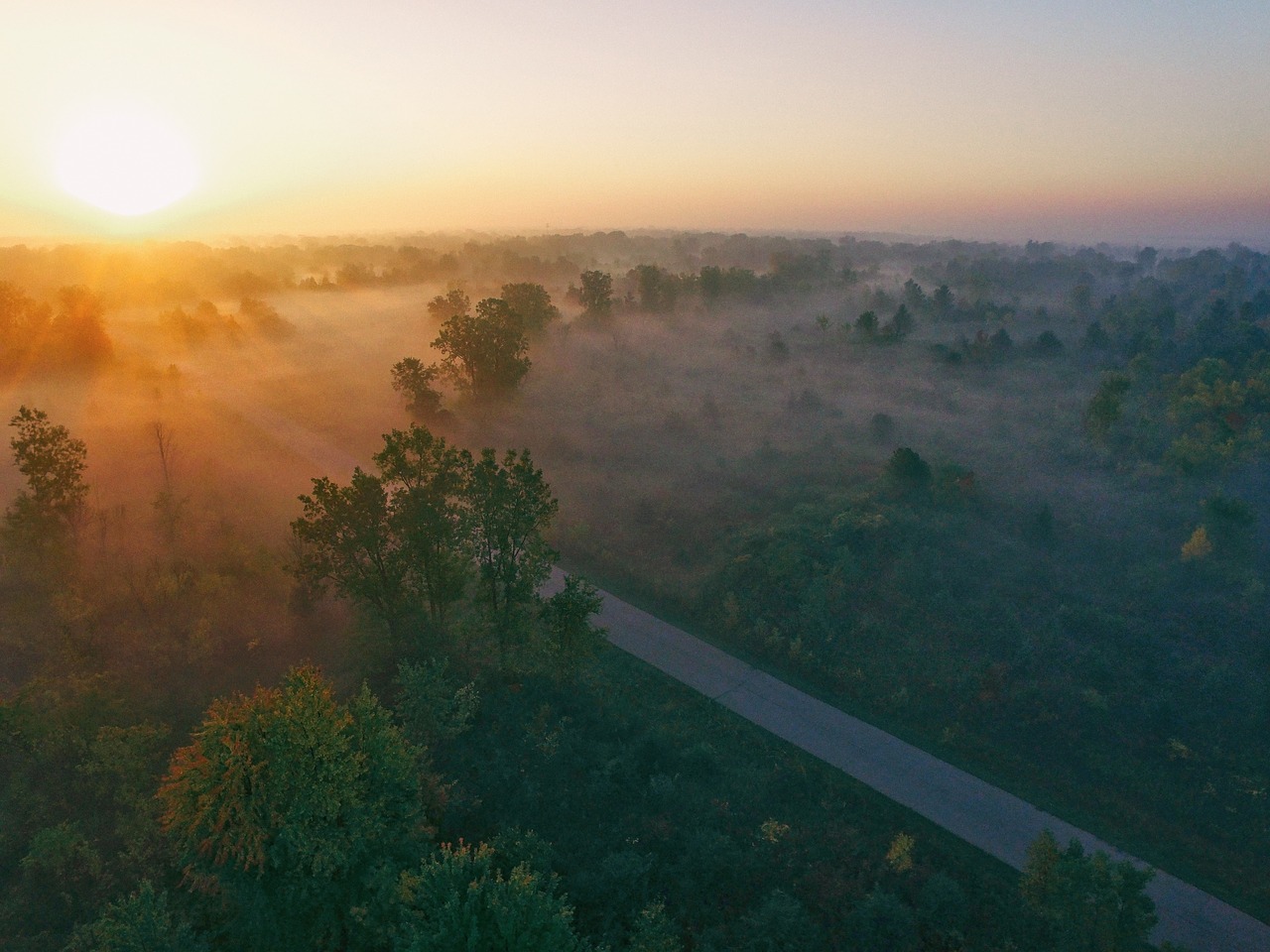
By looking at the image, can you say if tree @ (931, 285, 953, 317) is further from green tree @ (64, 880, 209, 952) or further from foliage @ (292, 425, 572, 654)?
green tree @ (64, 880, 209, 952)

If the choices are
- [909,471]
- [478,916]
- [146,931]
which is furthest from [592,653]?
[909,471]

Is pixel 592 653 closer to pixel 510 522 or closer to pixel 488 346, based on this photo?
pixel 510 522

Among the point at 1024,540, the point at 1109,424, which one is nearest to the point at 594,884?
the point at 1024,540

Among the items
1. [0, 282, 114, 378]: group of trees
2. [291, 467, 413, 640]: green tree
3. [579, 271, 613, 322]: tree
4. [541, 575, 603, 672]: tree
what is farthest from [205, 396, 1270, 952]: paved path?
[0, 282, 114, 378]: group of trees

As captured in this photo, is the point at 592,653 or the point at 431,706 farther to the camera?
the point at 592,653

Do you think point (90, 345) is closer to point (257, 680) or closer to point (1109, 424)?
point (257, 680)

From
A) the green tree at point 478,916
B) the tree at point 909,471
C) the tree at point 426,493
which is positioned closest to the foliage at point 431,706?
the tree at point 426,493
